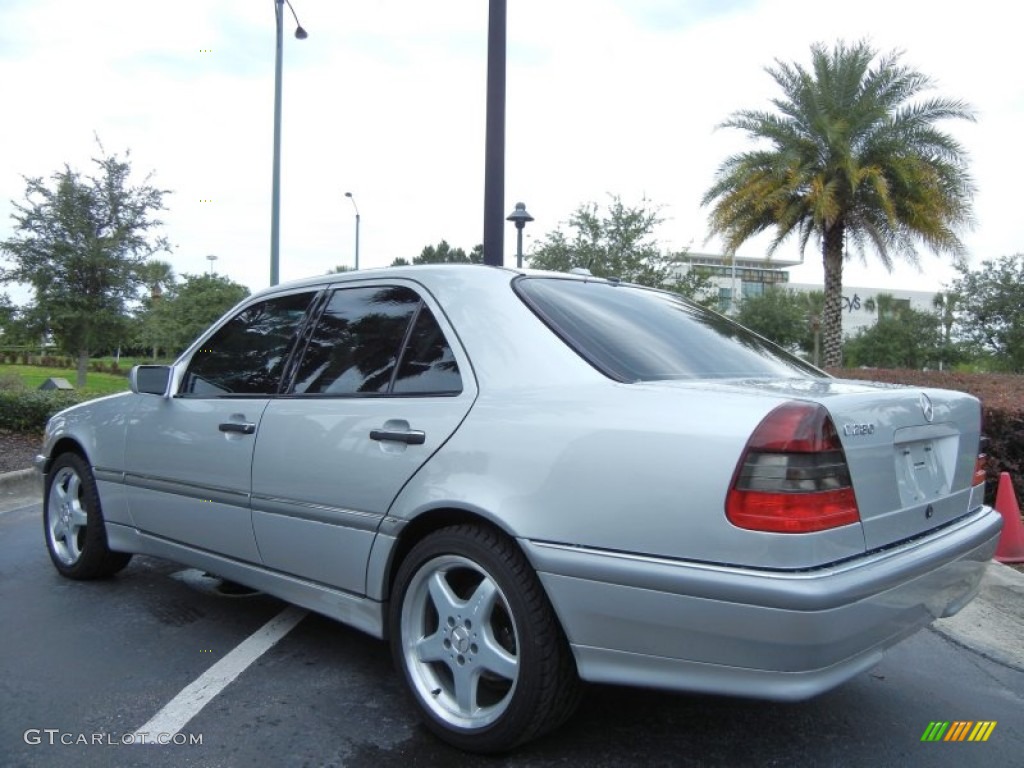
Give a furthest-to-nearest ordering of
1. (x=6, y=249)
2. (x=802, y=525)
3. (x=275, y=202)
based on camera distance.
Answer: (x=6, y=249) → (x=275, y=202) → (x=802, y=525)

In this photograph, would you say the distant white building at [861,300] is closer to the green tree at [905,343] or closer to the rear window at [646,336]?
the green tree at [905,343]

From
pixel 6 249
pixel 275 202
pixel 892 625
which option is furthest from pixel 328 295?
pixel 6 249

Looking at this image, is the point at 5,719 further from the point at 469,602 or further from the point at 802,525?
the point at 802,525

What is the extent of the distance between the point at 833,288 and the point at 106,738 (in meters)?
18.8

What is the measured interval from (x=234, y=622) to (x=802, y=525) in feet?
9.69

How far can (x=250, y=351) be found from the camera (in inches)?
151

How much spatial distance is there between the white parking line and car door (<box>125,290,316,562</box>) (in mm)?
445

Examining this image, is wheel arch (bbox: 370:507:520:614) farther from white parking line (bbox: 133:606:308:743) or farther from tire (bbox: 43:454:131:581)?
tire (bbox: 43:454:131:581)

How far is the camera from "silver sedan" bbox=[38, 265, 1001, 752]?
7.16 ft

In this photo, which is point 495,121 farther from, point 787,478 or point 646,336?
point 787,478

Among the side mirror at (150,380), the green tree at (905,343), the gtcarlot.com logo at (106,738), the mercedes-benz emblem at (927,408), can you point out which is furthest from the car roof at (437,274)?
the green tree at (905,343)

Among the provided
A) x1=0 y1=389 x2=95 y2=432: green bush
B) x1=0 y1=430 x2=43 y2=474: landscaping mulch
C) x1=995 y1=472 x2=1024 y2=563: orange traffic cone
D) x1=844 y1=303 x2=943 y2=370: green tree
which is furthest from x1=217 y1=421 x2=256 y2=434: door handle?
x1=844 y1=303 x2=943 y2=370: green tree

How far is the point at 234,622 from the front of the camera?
4.01 m

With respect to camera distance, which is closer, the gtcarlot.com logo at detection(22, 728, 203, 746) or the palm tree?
the gtcarlot.com logo at detection(22, 728, 203, 746)
